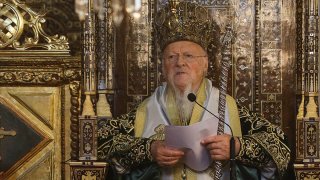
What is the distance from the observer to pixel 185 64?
477cm

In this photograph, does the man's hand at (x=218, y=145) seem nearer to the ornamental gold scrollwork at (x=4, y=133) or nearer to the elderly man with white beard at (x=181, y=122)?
the elderly man with white beard at (x=181, y=122)

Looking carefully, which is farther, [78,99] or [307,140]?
[78,99]

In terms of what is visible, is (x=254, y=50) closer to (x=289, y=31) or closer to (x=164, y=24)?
(x=289, y=31)

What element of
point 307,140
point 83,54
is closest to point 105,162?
point 83,54

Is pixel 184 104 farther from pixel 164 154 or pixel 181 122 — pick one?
pixel 164 154

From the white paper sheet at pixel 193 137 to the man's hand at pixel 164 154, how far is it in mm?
26

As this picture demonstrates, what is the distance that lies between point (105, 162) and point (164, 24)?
0.76m

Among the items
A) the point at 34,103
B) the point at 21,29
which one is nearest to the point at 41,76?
the point at 34,103

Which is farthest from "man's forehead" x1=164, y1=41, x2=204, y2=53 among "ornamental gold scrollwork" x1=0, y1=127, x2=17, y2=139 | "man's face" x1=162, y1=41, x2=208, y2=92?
"ornamental gold scrollwork" x1=0, y1=127, x2=17, y2=139

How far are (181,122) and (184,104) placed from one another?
0.31 feet

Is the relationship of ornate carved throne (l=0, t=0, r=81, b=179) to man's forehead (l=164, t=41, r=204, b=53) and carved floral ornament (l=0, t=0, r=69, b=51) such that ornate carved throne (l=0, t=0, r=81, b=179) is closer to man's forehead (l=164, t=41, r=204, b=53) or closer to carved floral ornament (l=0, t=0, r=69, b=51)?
carved floral ornament (l=0, t=0, r=69, b=51)

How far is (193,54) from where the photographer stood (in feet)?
15.7

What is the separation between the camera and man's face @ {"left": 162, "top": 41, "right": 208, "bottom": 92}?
4777mm

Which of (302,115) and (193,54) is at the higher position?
(193,54)
